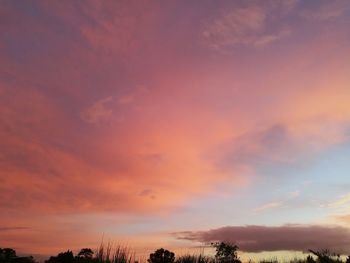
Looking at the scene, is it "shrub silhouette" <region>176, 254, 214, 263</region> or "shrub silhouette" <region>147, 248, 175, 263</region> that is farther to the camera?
"shrub silhouette" <region>147, 248, 175, 263</region>

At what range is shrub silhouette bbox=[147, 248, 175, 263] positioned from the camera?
58.2 m

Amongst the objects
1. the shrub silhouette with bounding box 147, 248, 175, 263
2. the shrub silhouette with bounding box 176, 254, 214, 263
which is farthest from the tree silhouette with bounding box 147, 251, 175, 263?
the shrub silhouette with bounding box 176, 254, 214, 263

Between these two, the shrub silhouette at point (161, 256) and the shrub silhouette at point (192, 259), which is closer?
the shrub silhouette at point (192, 259)

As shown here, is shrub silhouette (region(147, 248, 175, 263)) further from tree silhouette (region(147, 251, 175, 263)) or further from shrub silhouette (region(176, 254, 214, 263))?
shrub silhouette (region(176, 254, 214, 263))

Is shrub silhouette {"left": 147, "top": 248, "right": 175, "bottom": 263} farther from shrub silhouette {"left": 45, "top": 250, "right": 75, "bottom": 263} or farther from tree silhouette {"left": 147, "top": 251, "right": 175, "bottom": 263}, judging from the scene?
shrub silhouette {"left": 45, "top": 250, "right": 75, "bottom": 263}

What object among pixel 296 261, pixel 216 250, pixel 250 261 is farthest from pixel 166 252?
pixel 296 261

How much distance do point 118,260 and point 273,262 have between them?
23160mm

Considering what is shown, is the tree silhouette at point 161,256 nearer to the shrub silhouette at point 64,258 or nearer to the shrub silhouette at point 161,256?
the shrub silhouette at point 161,256

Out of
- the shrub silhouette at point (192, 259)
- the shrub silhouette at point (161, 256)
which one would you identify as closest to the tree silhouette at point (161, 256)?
the shrub silhouette at point (161, 256)

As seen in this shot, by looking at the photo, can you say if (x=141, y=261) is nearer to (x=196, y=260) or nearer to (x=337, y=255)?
(x=196, y=260)

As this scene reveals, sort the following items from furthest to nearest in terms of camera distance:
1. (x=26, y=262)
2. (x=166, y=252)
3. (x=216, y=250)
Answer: (x=216, y=250) → (x=166, y=252) → (x=26, y=262)

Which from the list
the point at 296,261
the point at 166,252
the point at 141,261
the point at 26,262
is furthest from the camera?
the point at 166,252

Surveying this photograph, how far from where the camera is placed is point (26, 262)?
43594 millimetres

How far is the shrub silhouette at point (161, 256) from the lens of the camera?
58200 millimetres
